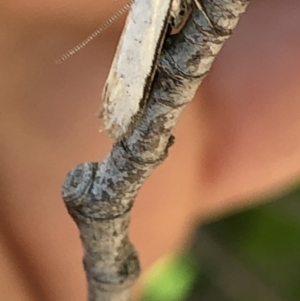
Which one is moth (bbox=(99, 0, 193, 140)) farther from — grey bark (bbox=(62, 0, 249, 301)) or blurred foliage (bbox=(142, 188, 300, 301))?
blurred foliage (bbox=(142, 188, 300, 301))

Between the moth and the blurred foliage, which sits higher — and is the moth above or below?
above

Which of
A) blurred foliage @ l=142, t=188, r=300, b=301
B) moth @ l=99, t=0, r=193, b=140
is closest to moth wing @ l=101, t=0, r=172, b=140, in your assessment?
moth @ l=99, t=0, r=193, b=140

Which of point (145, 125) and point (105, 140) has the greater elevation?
point (145, 125)

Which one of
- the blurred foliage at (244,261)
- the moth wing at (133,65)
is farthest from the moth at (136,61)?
the blurred foliage at (244,261)

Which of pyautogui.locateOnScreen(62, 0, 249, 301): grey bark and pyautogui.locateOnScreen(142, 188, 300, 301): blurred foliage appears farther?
pyautogui.locateOnScreen(142, 188, 300, 301): blurred foliage

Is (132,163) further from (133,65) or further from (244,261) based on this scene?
(244,261)

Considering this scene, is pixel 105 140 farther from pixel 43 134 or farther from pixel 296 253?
pixel 296 253

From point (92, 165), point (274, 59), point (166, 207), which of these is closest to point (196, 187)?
point (166, 207)
